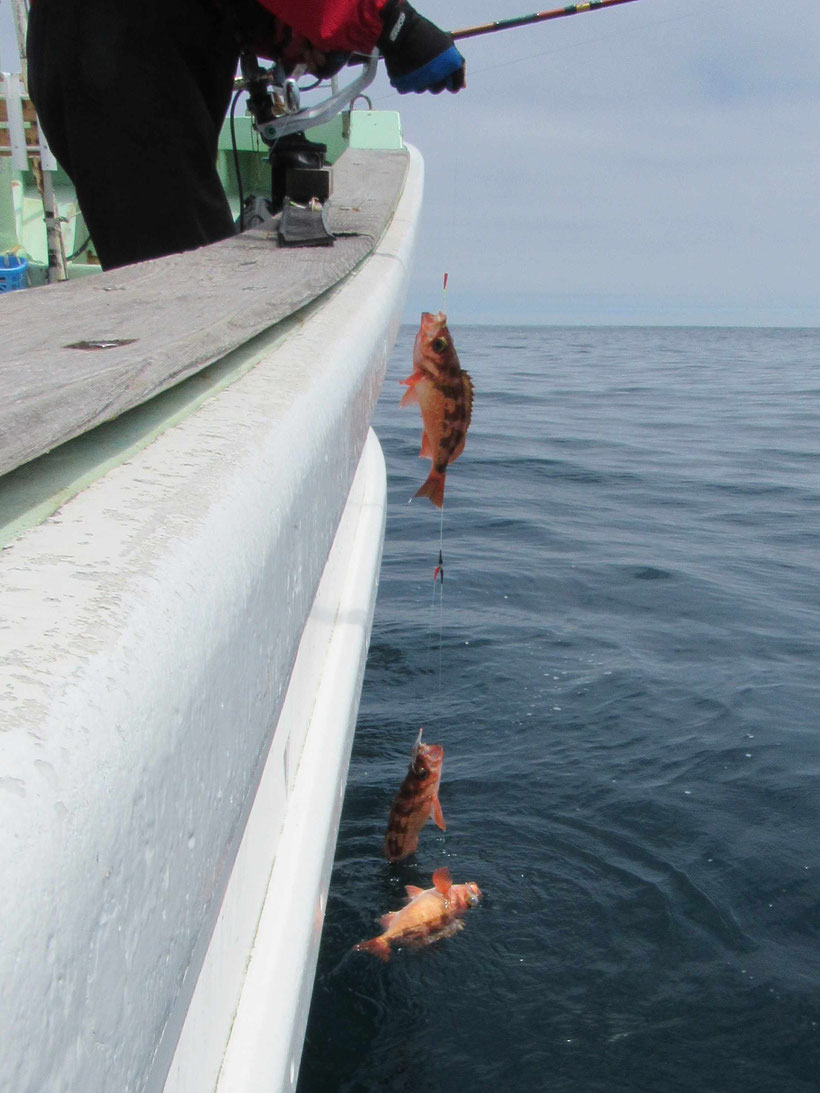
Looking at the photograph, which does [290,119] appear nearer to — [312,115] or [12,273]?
[312,115]

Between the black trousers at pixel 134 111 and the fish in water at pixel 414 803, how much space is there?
1.99 meters

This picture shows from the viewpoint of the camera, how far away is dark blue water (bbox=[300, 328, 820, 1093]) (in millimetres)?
2754

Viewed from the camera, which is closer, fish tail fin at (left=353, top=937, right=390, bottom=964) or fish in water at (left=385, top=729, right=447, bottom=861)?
fish tail fin at (left=353, top=937, right=390, bottom=964)

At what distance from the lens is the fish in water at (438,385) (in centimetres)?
304

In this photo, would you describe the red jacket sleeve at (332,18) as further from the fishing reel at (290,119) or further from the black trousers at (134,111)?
the black trousers at (134,111)

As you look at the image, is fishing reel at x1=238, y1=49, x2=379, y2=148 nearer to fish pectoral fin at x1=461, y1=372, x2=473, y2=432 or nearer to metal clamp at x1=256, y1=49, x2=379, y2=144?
metal clamp at x1=256, y1=49, x2=379, y2=144

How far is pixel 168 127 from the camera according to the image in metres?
3.20

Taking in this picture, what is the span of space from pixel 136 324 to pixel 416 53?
2.10 m

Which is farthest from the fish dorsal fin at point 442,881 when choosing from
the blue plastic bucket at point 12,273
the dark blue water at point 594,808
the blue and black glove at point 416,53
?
the blue plastic bucket at point 12,273

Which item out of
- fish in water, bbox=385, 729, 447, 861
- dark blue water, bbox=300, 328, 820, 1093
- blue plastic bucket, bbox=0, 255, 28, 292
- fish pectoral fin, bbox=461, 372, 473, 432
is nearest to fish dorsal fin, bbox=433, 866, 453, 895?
dark blue water, bbox=300, 328, 820, 1093

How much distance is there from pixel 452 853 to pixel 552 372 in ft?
66.1

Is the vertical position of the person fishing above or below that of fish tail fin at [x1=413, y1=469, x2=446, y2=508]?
above

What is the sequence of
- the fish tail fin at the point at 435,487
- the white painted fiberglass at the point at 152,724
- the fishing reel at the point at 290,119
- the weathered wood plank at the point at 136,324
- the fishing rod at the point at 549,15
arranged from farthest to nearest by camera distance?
1. the fishing rod at the point at 549,15
2. the fishing reel at the point at 290,119
3. the fish tail fin at the point at 435,487
4. the weathered wood plank at the point at 136,324
5. the white painted fiberglass at the point at 152,724

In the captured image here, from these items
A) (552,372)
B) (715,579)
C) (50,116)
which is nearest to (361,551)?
(50,116)
